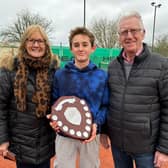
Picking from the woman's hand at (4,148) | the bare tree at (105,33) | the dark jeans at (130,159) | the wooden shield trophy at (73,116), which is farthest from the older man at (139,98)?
the bare tree at (105,33)

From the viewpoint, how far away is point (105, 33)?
3316 centimetres

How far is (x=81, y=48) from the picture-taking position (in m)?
2.41

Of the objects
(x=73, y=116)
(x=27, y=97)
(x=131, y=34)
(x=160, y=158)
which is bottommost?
(x=160, y=158)

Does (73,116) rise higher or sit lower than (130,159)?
higher

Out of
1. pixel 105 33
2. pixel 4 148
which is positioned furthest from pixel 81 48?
pixel 105 33

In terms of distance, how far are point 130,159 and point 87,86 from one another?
2.78 feet

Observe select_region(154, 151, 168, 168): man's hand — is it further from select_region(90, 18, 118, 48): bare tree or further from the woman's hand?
select_region(90, 18, 118, 48): bare tree

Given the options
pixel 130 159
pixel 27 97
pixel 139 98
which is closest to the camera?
pixel 139 98

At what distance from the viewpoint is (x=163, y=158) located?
7.61 ft

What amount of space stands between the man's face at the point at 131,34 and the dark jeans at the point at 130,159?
0.92 meters

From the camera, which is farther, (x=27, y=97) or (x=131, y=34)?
(x=27, y=97)

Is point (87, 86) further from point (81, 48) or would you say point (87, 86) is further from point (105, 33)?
point (105, 33)

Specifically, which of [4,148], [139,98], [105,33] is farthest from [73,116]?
[105,33]

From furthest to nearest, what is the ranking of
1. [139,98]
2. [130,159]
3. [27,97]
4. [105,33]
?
[105,33] < [130,159] < [27,97] < [139,98]
